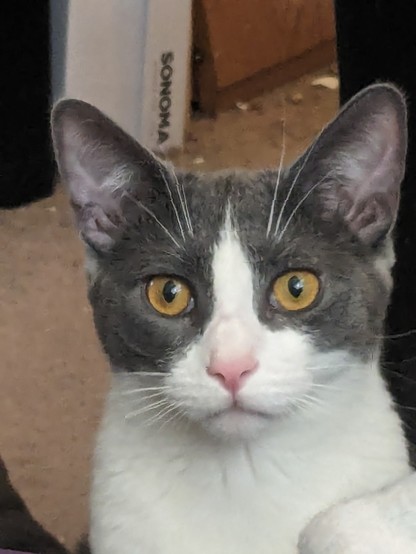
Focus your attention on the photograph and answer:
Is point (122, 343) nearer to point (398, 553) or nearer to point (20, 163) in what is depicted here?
point (398, 553)

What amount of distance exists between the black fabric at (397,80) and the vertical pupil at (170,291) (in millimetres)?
340

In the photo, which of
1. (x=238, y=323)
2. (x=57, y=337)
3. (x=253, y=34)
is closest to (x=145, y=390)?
(x=238, y=323)

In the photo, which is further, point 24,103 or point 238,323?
point 24,103

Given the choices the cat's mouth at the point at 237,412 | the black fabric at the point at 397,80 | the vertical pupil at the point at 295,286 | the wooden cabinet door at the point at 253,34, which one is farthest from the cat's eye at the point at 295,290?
the wooden cabinet door at the point at 253,34

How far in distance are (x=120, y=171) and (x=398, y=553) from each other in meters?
0.47

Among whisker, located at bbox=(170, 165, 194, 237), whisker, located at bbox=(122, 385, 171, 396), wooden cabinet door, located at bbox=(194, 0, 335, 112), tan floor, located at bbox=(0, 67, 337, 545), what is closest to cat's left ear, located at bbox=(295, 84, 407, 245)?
whisker, located at bbox=(170, 165, 194, 237)

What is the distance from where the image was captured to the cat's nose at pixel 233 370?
2.81 feet

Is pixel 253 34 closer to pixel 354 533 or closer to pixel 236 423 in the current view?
pixel 236 423

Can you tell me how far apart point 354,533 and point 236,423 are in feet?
0.54

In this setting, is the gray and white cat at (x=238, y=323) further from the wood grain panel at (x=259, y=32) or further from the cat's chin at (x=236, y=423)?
the wood grain panel at (x=259, y=32)

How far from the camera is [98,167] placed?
3.30 ft

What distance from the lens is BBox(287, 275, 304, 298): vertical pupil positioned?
936 millimetres

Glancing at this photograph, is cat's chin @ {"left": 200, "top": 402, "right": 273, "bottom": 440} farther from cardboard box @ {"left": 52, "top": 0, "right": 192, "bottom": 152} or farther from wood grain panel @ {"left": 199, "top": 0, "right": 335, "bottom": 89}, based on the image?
wood grain panel @ {"left": 199, "top": 0, "right": 335, "bottom": 89}

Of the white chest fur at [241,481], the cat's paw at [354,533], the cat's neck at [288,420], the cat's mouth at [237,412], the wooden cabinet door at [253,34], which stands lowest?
the wooden cabinet door at [253,34]
